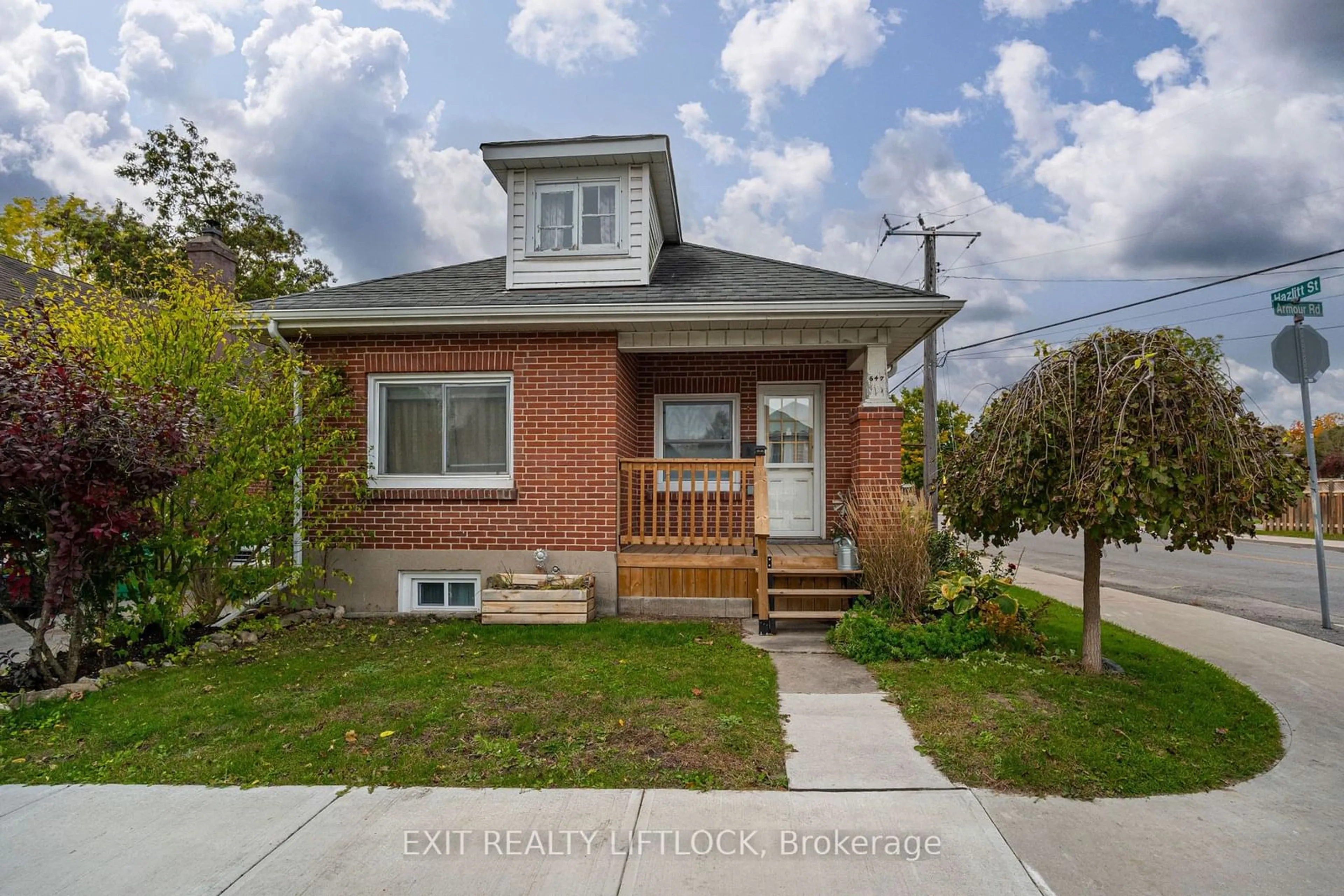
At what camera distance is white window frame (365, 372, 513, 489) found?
7.63 m

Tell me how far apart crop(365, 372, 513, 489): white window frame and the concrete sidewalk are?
436 centimetres

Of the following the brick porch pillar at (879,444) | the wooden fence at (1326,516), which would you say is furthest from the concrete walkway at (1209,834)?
the wooden fence at (1326,516)

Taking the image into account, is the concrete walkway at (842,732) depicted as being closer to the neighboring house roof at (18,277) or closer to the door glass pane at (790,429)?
the door glass pane at (790,429)

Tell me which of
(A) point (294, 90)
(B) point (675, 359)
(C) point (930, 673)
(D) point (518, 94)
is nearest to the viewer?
(C) point (930, 673)

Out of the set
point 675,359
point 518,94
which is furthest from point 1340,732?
point 518,94

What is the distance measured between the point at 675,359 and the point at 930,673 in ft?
17.1

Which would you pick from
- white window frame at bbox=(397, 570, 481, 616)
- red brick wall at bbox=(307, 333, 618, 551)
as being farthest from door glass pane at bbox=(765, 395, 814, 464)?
white window frame at bbox=(397, 570, 481, 616)

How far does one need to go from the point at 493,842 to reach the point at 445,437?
545 cm

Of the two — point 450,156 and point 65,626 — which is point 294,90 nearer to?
point 450,156

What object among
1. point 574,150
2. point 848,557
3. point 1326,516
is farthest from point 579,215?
point 1326,516

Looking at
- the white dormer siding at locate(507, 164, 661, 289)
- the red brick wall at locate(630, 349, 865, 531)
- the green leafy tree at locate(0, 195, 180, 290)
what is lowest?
the red brick wall at locate(630, 349, 865, 531)

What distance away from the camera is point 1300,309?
26.6 ft

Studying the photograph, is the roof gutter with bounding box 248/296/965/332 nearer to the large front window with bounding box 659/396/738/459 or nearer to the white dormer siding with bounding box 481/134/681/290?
the white dormer siding with bounding box 481/134/681/290

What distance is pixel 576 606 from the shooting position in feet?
22.8
